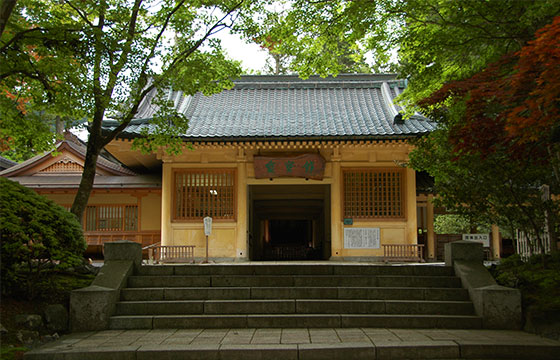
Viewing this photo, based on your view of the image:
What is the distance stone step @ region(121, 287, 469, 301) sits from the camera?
732 cm

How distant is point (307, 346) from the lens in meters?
5.44

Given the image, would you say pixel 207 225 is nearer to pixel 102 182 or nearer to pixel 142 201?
pixel 142 201

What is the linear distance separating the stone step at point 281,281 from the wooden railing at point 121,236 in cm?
758

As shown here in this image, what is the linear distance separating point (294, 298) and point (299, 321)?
711mm

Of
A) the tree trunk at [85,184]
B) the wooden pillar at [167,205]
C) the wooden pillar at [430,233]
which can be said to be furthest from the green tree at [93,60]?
the wooden pillar at [430,233]

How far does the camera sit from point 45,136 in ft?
29.5

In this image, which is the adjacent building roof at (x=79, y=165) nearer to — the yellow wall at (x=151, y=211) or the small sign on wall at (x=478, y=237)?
the yellow wall at (x=151, y=211)

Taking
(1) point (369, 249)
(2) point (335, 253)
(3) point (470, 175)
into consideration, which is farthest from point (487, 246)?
(3) point (470, 175)

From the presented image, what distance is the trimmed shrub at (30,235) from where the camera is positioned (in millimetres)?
6125

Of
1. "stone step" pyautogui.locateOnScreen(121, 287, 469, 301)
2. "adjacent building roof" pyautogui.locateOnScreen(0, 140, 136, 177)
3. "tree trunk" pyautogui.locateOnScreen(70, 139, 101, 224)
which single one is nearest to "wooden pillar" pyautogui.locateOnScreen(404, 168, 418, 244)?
"stone step" pyautogui.locateOnScreen(121, 287, 469, 301)

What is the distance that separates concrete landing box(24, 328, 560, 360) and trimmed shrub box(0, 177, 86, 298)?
129cm

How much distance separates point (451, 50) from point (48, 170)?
46.2 feet

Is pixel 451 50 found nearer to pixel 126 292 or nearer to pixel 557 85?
pixel 557 85

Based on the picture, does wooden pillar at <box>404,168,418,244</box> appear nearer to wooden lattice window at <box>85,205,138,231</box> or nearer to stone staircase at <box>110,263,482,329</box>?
stone staircase at <box>110,263,482,329</box>
